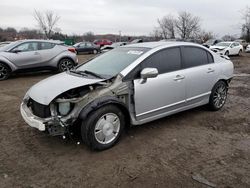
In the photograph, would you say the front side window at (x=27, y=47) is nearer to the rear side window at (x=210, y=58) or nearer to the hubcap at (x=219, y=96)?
the rear side window at (x=210, y=58)

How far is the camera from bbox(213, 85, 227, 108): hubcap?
18.4ft

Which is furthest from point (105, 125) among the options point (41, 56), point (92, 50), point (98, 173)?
point (92, 50)

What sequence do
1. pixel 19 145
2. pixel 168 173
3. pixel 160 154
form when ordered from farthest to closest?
pixel 19 145 < pixel 160 154 < pixel 168 173

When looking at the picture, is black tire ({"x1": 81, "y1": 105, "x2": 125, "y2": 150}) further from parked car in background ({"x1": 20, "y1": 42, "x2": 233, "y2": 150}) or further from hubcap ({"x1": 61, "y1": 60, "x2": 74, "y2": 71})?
hubcap ({"x1": 61, "y1": 60, "x2": 74, "y2": 71})

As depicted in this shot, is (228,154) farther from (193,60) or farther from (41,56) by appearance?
(41,56)

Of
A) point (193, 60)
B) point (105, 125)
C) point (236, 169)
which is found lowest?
point (236, 169)

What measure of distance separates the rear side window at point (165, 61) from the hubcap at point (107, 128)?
3.37 ft

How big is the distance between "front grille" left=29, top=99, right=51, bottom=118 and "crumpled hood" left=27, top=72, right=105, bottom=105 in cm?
8

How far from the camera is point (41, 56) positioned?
1018 centimetres

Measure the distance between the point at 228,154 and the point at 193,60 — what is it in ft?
6.58

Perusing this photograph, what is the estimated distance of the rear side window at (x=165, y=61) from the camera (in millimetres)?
4411

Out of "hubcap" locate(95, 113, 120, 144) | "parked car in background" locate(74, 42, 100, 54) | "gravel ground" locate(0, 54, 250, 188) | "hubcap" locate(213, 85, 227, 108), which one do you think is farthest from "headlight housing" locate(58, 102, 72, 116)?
"parked car in background" locate(74, 42, 100, 54)

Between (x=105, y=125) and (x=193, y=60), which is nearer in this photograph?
(x=105, y=125)

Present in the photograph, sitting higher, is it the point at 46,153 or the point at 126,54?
the point at 126,54
